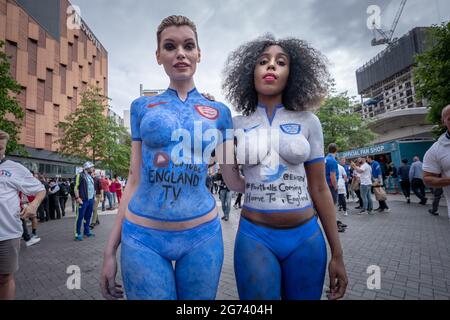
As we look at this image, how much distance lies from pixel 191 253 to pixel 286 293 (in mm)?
716

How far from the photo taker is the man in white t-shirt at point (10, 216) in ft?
9.56

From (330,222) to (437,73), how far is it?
13.0m

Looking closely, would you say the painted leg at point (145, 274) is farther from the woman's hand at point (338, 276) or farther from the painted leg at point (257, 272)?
the woman's hand at point (338, 276)

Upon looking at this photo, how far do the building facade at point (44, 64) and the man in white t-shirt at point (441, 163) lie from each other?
26075 millimetres

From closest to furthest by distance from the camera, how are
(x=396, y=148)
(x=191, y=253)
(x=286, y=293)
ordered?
(x=191, y=253) → (x=286, y=293) → (x=396, y=148)

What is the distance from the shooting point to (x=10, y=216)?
3000 mm

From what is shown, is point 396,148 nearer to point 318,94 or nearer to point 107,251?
point 318,94

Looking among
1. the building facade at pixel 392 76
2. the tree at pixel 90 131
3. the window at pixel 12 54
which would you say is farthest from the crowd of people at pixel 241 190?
the building facade at pixel 392 76

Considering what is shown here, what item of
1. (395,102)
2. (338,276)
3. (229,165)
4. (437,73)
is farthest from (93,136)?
(395,102)

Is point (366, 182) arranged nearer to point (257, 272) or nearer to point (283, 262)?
point (283, 262)

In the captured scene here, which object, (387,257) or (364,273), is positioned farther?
(387,257)

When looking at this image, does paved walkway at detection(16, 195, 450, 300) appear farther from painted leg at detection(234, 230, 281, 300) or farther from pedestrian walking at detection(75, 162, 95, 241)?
painted leg at detection(234, 230, 281, 300)

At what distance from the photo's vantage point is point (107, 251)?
5.07 ft
